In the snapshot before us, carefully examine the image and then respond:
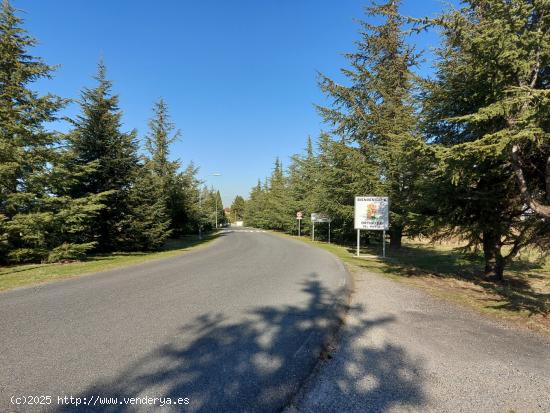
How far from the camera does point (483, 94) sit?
Result: 7469 millimetres

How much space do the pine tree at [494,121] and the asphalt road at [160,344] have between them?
443 centimetres

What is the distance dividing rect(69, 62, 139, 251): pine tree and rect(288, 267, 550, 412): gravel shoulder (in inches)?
656

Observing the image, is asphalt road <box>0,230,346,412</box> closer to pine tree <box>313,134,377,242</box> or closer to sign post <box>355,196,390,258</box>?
sign post <box>355,196,390,258</box>

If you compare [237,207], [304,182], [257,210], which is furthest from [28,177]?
[237,207]

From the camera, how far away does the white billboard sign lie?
672 inches

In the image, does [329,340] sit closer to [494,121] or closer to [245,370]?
[245,370]

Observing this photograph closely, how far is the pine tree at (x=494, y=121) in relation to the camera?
5.44m

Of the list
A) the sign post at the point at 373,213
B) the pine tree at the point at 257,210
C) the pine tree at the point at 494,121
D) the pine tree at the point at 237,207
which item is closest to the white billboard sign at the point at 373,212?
the sign post at the point at 373,213

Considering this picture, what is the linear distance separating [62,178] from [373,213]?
15716mm

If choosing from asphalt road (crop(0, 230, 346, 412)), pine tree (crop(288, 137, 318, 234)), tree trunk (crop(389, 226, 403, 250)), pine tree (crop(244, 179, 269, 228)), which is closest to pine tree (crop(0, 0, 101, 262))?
asphalt road (crop(0, 230, 346, 412))

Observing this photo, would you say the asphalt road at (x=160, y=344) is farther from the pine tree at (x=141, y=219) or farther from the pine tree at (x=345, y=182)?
the pine tree at (x=345, y=182)

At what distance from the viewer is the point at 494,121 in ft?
23.1

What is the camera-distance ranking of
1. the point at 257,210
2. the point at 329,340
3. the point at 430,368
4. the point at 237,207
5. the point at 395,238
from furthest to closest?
the point at 237,207 < the point at 257,210 < the point at 395,238 < the point at 329,340 < the point at 430,368

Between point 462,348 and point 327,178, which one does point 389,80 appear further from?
point 462,348
